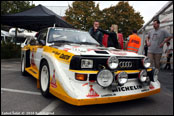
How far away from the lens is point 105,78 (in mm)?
2297

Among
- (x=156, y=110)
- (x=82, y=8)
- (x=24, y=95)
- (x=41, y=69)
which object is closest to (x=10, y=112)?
(x=24, y=95)

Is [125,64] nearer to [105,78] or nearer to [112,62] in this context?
[112,62]

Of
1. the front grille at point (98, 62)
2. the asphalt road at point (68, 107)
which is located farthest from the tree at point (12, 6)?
the front grille at point (98, 62)

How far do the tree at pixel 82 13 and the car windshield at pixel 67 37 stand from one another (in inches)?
817

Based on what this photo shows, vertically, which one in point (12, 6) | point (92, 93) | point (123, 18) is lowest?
point (92, 93)

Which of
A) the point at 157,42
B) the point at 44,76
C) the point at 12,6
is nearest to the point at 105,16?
the point at 12,6

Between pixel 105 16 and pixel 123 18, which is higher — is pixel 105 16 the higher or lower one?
the higher one

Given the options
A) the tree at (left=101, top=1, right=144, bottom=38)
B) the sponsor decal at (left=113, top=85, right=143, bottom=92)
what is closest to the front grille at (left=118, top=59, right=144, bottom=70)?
the sponsor decal at (left=113, top=85, right=143, bottom=92)

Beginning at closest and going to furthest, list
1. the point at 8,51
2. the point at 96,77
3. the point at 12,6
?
the point at 96,77, the point at 8,51, the point at 12,6

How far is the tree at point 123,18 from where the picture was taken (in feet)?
88.4

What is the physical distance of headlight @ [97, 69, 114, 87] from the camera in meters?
2.26

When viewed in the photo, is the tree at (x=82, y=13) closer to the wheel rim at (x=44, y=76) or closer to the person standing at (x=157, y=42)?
the person standing at (x=157, y=42)

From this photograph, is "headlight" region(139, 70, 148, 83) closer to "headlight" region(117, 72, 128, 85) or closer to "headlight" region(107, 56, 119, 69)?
"headlight" region(117, 72, 128, 85)

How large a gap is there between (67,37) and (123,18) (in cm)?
2538
